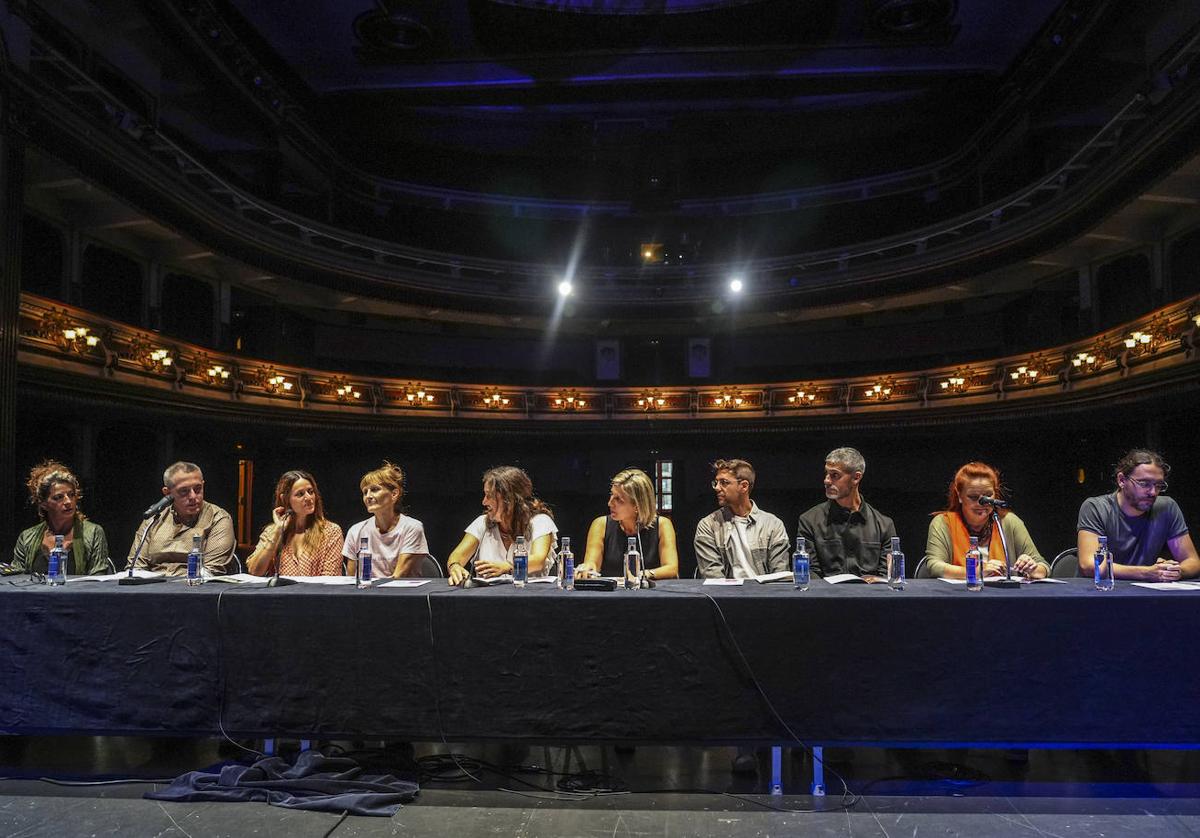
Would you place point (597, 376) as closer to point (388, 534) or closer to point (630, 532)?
point (630, 532)

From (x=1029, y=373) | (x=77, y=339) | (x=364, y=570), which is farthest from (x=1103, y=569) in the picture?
(x=1029, y=373)

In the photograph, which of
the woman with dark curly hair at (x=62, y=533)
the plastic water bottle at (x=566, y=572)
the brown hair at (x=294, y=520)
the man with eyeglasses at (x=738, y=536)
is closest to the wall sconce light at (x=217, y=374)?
the woman with dark curly hair at (x=62, y=533)

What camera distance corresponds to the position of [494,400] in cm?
1725

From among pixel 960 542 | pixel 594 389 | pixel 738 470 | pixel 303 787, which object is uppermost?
pixel 594 389

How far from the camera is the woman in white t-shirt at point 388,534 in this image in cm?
405

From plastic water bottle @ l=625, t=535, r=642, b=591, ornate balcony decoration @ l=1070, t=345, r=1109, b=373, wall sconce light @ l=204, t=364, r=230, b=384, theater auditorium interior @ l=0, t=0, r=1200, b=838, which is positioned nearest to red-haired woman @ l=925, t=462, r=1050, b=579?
theater auditorium interior @ l=0, t=0, r=1200, b=838

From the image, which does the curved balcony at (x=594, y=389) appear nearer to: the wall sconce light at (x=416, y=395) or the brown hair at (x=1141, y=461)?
the wall sconce light at (x=416, y=395)

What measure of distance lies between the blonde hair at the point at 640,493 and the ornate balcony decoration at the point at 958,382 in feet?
40.7

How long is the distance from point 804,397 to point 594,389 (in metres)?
4.94

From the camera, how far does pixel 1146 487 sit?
12.0ft

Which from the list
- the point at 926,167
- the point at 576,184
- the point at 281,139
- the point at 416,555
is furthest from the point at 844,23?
the point at 416,555

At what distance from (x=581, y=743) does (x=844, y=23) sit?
1579 cm

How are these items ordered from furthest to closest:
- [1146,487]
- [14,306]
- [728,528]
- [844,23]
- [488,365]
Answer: [488,365] < [844,23] < [14,306] < [728,528] < [1146,487]

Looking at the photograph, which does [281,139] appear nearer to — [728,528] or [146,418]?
[146,418]
